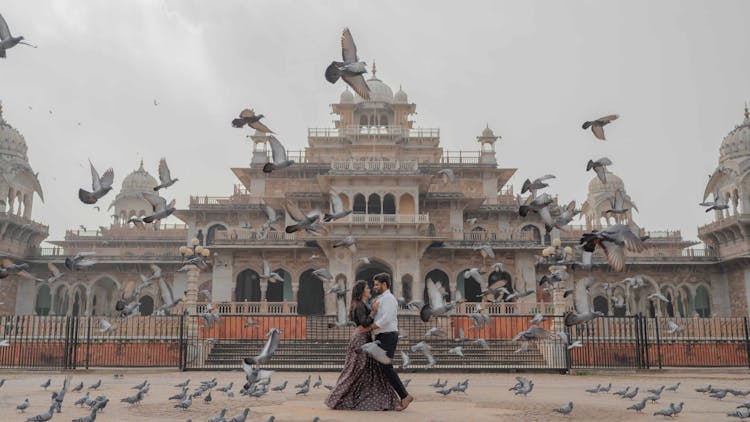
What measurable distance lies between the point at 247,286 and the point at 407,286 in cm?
908

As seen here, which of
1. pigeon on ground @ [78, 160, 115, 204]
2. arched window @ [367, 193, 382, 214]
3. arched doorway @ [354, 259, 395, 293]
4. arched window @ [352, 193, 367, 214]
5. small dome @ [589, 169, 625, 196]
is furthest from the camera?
small dome @ [589, 169, 625, 196]

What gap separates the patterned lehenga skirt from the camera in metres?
7.89

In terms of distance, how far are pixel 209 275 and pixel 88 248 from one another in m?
11.0

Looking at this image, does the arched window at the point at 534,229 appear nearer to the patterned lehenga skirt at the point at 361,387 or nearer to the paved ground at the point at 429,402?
the paved ground at the point at 429,402

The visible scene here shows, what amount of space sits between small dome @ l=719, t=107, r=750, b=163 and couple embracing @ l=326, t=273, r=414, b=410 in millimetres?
35192

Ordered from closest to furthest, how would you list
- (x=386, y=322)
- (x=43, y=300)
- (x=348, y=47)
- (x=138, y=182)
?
(x=386, y=322) → (x=348, y=47) → (x=43, y=300) → (x=138, y=182)

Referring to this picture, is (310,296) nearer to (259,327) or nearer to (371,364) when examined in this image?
(259,327)

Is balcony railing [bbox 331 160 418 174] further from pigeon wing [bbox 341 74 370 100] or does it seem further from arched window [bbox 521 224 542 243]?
pigeon wing [bbox 341 74 370 100]

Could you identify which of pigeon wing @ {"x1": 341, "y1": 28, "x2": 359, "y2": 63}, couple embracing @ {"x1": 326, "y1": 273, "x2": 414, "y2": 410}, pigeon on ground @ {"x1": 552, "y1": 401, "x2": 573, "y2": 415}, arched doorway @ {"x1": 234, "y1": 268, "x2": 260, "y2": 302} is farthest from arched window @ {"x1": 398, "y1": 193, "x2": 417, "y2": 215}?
couple embracing @ {"x1": 326, "y1": 273, "x2": 414, "y2": 410}

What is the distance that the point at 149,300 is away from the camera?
1575 inches

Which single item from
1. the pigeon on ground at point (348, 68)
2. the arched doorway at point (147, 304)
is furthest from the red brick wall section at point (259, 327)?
the arched doorway at point (147, 304)

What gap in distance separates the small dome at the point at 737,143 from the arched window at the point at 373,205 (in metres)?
20.3

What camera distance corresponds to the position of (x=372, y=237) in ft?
98.4

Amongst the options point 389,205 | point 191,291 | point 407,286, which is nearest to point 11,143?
point 389,205
